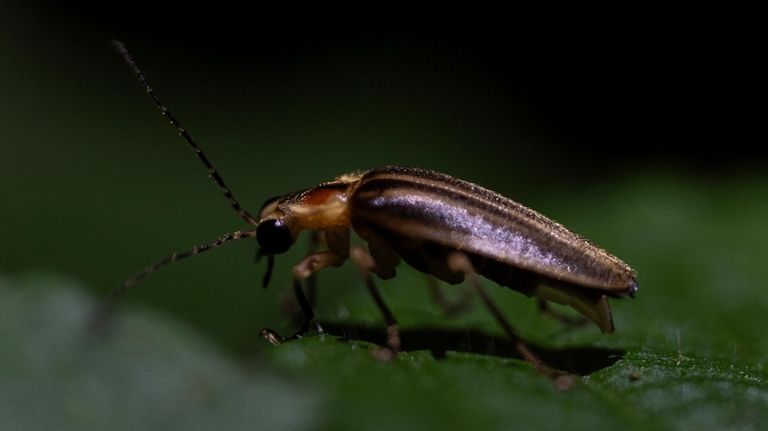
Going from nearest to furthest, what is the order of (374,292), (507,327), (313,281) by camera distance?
1. (507,327)
2. (374,292)
3. (313,281)

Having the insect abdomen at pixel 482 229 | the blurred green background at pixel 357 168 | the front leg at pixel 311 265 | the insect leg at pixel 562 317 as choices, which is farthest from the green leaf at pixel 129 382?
the insect leg at pixel 562 317

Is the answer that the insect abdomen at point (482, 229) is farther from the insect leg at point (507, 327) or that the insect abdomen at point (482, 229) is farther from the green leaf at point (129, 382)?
the green leaf at point (129, 382)

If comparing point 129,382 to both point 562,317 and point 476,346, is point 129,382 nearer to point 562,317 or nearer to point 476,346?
point 476,346

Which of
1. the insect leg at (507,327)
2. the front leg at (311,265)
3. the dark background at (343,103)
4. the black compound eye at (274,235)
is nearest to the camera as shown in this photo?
the insect leg at (507,327)

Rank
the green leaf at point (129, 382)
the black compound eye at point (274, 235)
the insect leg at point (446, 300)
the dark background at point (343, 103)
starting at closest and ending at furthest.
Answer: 1. the green leaf at point (129, 382)
2. the black compound eye at point (274, 235)
3. the insect leg at point (446, 300)
4. the dark background at point (343, 103)

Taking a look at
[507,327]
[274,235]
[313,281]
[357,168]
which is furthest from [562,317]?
[357,168]

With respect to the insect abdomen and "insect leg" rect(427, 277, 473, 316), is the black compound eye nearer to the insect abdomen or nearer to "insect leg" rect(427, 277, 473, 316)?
the insect abdomen
